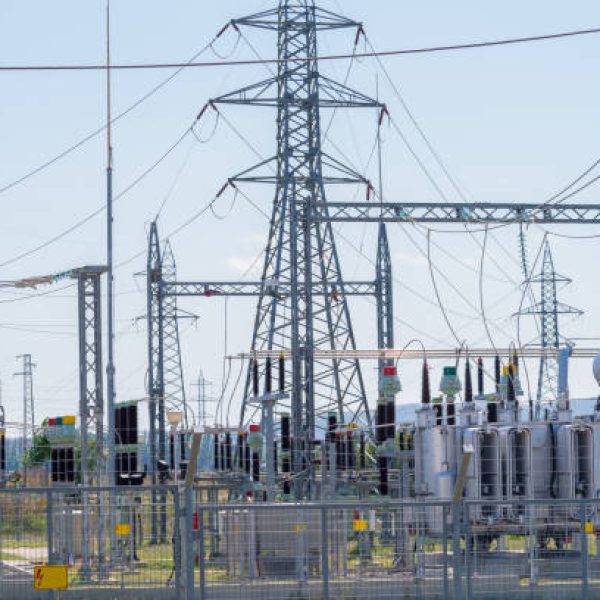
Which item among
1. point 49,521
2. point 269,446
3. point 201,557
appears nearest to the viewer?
point 201,557

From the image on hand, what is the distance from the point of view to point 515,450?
1845cm

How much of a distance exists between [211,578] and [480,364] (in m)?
14.5

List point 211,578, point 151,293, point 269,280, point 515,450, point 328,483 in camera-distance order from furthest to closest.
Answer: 1. point 151,293
2. point 269,280
3. point 328,483
4. point 515,450
5. point 211,578

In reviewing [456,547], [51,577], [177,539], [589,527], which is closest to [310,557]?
[589,527]

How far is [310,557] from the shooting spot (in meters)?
18.2

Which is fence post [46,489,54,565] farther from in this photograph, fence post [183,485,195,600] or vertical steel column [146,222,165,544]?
vertical steel column [146,222,165,544]

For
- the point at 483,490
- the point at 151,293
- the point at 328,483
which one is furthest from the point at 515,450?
the point at 151,293

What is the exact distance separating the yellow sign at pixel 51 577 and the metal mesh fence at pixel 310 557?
0.21 m

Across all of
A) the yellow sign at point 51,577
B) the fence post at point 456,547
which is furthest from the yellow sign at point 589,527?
the yellow sign at point 51,577

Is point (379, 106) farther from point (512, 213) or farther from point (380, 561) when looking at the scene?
point (380, 561)

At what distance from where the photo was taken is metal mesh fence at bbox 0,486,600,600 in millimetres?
12062

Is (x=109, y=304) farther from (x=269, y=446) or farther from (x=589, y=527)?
(x=589, y=527)

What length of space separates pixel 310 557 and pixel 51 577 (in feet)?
21.5

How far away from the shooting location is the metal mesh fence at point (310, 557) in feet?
39.6
